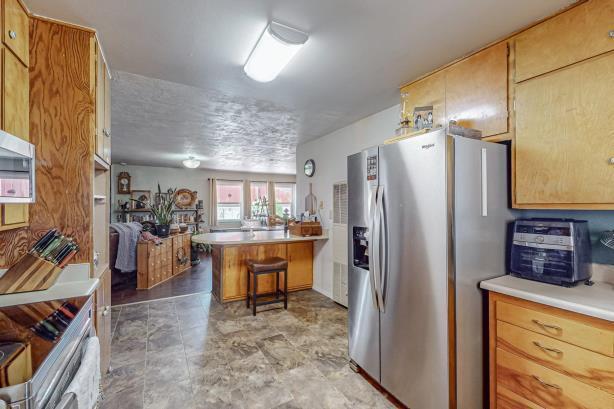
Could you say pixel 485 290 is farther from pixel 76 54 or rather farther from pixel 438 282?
pixel 76 54

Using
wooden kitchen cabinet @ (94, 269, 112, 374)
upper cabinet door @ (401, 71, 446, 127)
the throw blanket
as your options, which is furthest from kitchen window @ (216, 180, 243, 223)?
upper cabinet door @ (401, 71, 446, 127)

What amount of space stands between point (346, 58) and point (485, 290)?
1717 millimetres

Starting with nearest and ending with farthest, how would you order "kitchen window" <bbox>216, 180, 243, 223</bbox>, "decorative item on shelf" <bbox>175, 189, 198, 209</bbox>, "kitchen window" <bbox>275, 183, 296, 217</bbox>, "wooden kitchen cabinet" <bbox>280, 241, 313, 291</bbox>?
"wooden kitchen cabinet" <bbox>280, 241, 313, 291</bbox> → "decorative item on shelf" <bbox>175, 189, 198, 209</bbox> → "kitchen window" <bbox>216, 180, 243, 223</bbox> → "kitchen window" <bbox>275, 183, 296, 217</bbox>

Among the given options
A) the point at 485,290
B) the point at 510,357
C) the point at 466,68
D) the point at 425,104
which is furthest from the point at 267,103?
the point at 510,357

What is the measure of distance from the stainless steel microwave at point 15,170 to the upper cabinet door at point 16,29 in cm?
50

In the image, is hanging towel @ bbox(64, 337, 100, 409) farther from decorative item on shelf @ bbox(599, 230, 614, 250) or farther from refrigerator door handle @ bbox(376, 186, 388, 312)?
decorative item on shelf @ bbox(599, 230, 614, 250)

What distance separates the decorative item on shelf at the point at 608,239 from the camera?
4.83 feet

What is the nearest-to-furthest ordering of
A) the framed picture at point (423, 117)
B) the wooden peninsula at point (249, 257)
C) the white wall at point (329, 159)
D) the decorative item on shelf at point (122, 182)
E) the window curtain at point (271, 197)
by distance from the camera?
the framed picture at point (423, 117), the white wall at point (329, 159), the wooden peninsula at point (249, 257), the decorative item on shelf at point (122, 182), the window curtain at point (271, 197)

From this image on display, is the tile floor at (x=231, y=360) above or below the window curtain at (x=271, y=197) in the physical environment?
below

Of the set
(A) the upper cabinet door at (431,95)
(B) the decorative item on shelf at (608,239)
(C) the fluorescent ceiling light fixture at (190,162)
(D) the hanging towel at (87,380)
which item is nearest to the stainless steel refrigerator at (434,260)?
(B) the decorative item on shelf at (608,239)

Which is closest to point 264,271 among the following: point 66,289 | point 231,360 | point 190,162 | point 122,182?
point 231,360

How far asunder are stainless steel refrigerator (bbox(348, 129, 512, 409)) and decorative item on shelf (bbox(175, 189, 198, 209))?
6757 mm

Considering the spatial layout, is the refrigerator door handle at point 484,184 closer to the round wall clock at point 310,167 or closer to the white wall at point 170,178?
the round wall clock at point 310,167

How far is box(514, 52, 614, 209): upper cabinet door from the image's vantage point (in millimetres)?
1330
